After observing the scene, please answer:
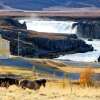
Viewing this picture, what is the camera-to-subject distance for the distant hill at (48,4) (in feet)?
439

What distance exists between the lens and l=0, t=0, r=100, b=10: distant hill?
13375cm

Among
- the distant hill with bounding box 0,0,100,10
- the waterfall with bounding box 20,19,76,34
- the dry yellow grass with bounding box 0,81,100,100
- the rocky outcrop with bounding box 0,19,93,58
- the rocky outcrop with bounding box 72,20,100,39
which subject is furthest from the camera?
the distant hill with bounding box 0,0,100,10

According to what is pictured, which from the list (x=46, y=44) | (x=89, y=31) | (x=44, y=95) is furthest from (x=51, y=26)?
(x=44, y=95)

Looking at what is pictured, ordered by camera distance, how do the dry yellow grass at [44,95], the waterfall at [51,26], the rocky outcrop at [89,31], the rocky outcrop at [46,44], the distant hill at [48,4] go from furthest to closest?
1. the distant hill at [48,4]
2. the waterfall at [51,26]
3. the rocky outcrop at [89,31]
4. the rocky outcrop at [46,44]
5. the dry yellow grass at [44,95]

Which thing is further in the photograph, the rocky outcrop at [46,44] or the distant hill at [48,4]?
the distant hill at [48,4]

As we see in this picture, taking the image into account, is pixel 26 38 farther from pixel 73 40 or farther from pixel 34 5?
pixel 34 5

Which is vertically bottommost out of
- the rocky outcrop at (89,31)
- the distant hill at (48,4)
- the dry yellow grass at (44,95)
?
the dry yellow grass at (44,95)

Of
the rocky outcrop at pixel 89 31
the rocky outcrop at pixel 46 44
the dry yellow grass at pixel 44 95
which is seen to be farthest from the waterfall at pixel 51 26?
the dry yellow grass at pixel 44 95

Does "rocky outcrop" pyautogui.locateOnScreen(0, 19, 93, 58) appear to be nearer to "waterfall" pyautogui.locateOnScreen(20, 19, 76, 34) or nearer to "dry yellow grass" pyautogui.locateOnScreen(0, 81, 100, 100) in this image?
"waterfall" pyautogui.locateOnScreen(20, 19, 76, 34)

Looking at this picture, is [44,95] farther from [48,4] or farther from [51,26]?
[48,4]

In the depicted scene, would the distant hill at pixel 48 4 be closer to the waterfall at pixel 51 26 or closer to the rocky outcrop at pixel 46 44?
the waterfall at pixel 51 26

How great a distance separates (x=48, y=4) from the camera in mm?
139750

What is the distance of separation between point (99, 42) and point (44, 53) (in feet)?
60.1

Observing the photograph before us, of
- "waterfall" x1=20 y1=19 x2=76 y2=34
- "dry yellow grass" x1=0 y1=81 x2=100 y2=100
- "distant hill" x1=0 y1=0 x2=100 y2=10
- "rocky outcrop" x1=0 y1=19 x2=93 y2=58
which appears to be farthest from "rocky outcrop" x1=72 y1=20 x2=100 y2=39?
"distant hill" x1=0 y1=0 x2=100 y2=10
